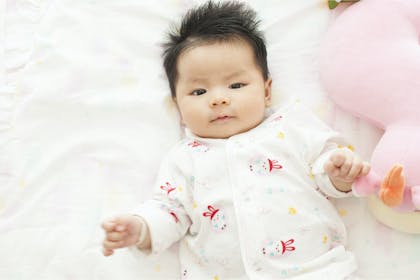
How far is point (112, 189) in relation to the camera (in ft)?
4.61

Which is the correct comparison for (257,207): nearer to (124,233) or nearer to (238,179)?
(238,179)

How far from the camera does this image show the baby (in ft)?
3.99

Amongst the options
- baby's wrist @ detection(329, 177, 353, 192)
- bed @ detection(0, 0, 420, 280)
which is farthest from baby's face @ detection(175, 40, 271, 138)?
baby's wrist @ detection(329, 177, 353, 192)

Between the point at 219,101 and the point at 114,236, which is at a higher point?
the point at 219,101

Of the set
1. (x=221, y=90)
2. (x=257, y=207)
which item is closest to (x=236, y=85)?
(x=221, y=90)

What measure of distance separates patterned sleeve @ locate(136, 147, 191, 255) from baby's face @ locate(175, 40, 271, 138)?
13cm

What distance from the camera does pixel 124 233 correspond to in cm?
117

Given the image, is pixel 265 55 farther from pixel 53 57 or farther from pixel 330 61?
pixel 53 57

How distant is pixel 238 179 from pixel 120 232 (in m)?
0.31

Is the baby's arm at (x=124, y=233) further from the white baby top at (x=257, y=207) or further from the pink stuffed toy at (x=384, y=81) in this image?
the pink stuffed toy at (x=384, y=81)

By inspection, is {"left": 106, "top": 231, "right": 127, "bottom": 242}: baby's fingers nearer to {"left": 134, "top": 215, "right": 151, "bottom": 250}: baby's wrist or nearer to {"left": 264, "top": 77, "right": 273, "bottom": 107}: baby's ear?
{"left": 134, "top": 215, "right": 151, "bottom": 250}: baby's wrist

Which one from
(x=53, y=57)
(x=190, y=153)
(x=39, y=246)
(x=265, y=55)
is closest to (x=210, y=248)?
(x=190, y=153)

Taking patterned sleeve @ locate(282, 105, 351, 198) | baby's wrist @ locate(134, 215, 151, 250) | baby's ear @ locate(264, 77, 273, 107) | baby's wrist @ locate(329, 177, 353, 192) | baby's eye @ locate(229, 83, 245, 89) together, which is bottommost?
baby's wrist @ locate(134, 215, 151, 250)

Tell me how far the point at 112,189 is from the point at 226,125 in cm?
35
